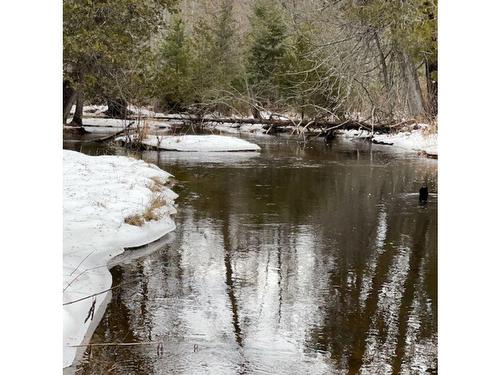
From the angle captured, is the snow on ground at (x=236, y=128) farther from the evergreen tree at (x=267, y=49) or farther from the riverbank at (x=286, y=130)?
the evergreen tree at (x=267, y=49)

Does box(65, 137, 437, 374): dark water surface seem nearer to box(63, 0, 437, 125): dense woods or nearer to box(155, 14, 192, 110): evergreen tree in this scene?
box(63, 0, 437, 125): dense woods

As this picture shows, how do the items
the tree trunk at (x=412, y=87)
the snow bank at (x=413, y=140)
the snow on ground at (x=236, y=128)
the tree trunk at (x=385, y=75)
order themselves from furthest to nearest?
1. the snow on ground at (x=236, y=128)
2. the tree trunk at (x=412, y=87)
3. the tree trunk at (x=385, y=75)
4. the snow bank at (x=413, y=140)

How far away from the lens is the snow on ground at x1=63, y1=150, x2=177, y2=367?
17.7 feet

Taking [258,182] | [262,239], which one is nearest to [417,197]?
[258,182]

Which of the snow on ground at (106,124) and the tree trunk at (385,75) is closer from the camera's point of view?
the tree trunk at (385,75)

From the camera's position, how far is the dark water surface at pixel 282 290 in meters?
4.65

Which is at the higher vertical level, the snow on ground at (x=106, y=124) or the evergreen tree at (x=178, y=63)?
the evergreen tree at (x=178, y=63)

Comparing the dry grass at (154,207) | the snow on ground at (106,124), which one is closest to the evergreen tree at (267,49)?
the snow on ground at (106,124)

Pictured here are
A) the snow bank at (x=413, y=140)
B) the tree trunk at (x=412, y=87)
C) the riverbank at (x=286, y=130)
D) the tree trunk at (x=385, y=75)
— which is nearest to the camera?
the snow bank at (x=413, y=140)

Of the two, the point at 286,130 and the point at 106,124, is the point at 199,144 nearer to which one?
the point at 286,130

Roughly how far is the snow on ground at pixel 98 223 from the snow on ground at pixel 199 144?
6686mm

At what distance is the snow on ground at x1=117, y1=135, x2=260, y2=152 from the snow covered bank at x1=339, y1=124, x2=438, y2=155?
4.97 meters

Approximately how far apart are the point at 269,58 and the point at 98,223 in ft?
97.8
